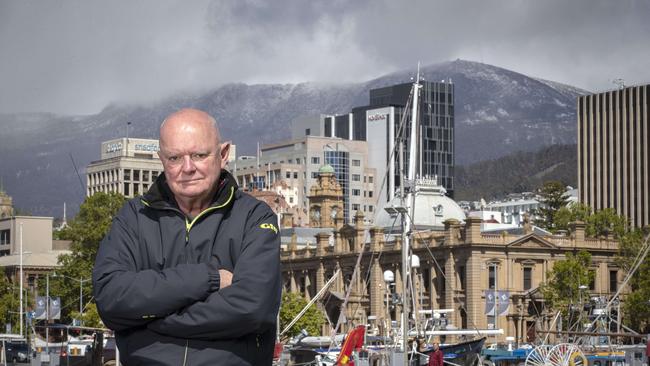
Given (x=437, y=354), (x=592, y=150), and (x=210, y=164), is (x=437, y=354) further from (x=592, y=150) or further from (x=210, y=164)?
(x=592, y=150)

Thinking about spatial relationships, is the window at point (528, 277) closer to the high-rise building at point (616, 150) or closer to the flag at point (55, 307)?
the flag at point (55, 307)

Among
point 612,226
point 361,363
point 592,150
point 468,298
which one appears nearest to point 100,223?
point 468,298

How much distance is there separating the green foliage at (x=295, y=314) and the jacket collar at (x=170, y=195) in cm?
9705

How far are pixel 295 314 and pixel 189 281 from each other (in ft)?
337

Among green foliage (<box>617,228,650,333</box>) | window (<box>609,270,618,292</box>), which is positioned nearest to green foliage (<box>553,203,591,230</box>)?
window (<box>609,270,618,292</box>)

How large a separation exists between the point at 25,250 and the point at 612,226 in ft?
215

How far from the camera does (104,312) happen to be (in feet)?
19.8

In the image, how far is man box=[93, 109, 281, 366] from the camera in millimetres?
6004

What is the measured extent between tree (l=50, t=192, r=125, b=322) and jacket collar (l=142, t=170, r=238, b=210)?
9376cm

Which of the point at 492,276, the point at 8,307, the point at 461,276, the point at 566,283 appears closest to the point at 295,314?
the point at 461,276

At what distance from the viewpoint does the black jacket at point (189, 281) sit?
6.00 meters

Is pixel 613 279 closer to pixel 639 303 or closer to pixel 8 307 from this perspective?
pixel 639 303

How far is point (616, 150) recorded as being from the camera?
17800cm

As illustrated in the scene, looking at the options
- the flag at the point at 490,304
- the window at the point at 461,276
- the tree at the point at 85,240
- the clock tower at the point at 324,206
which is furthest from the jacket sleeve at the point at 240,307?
the clock tower at the point at 324,206
